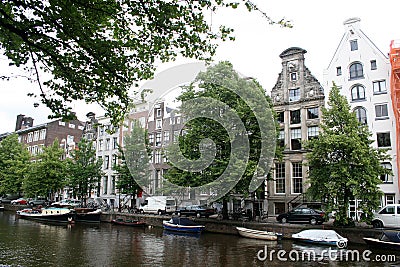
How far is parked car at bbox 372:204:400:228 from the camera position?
79.2 feet

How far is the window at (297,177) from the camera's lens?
115 feet

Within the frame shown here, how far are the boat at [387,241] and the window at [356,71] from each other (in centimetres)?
1747

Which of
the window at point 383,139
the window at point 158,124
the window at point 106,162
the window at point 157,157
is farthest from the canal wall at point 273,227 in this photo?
the window at point 106,162

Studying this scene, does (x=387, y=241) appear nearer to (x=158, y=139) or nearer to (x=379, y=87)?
(x=379, y=87)

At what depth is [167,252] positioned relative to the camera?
66.5 ft

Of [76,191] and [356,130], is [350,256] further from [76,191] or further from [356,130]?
[76,191]

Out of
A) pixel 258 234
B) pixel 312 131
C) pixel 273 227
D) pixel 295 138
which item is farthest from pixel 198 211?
pixel 312 131

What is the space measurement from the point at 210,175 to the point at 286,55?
60.2 ft

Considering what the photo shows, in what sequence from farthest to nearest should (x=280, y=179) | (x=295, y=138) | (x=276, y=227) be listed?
(x=295, y=138) < (x=280, y=179) < (x=276, y=227)

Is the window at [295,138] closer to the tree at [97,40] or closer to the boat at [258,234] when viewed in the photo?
the boat at [258,234]

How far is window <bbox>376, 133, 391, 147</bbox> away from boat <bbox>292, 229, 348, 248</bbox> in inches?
479

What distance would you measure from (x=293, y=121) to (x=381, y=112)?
→ 29.0 feet

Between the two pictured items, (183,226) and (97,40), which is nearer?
(97,40)

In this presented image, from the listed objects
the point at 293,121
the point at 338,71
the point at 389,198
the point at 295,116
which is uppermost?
the point at 338,71
